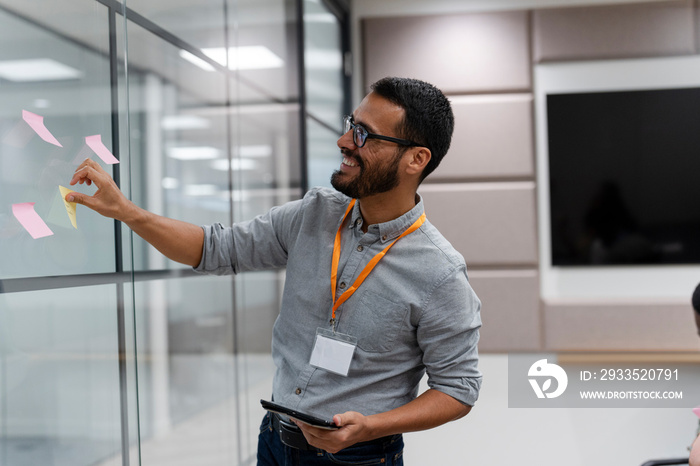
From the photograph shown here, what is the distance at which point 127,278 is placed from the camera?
60.7 inches

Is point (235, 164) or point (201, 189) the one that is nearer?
point (201, 189)

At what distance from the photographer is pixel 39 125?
1192 mm

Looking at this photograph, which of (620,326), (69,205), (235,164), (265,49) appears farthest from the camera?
(620,326)

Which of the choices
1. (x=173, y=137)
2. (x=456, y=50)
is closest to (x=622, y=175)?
(x=456, y=50)

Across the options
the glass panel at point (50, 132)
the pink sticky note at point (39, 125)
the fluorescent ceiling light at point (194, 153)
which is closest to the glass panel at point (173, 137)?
the fluorescent ceiling light at point (194, 153)

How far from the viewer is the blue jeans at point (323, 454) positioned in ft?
4.09

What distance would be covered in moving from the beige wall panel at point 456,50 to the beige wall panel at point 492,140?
0.10m

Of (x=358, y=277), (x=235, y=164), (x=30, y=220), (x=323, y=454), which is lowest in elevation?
(x=323, y=454)

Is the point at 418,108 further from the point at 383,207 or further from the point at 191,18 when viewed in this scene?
the point at 191,18

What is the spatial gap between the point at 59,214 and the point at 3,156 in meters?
0.14

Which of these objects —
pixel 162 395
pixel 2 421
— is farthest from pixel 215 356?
pixel 2 421

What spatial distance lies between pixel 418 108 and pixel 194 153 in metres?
0.98

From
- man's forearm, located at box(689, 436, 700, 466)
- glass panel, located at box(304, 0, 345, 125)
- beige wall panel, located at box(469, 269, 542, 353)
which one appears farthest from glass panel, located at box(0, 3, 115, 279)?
beige wall panel, located at box(469, 269, 542, 353)

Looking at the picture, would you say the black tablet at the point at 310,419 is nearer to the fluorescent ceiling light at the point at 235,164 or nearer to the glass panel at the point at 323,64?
the fluorescent ceiling light at the point at 235,164
